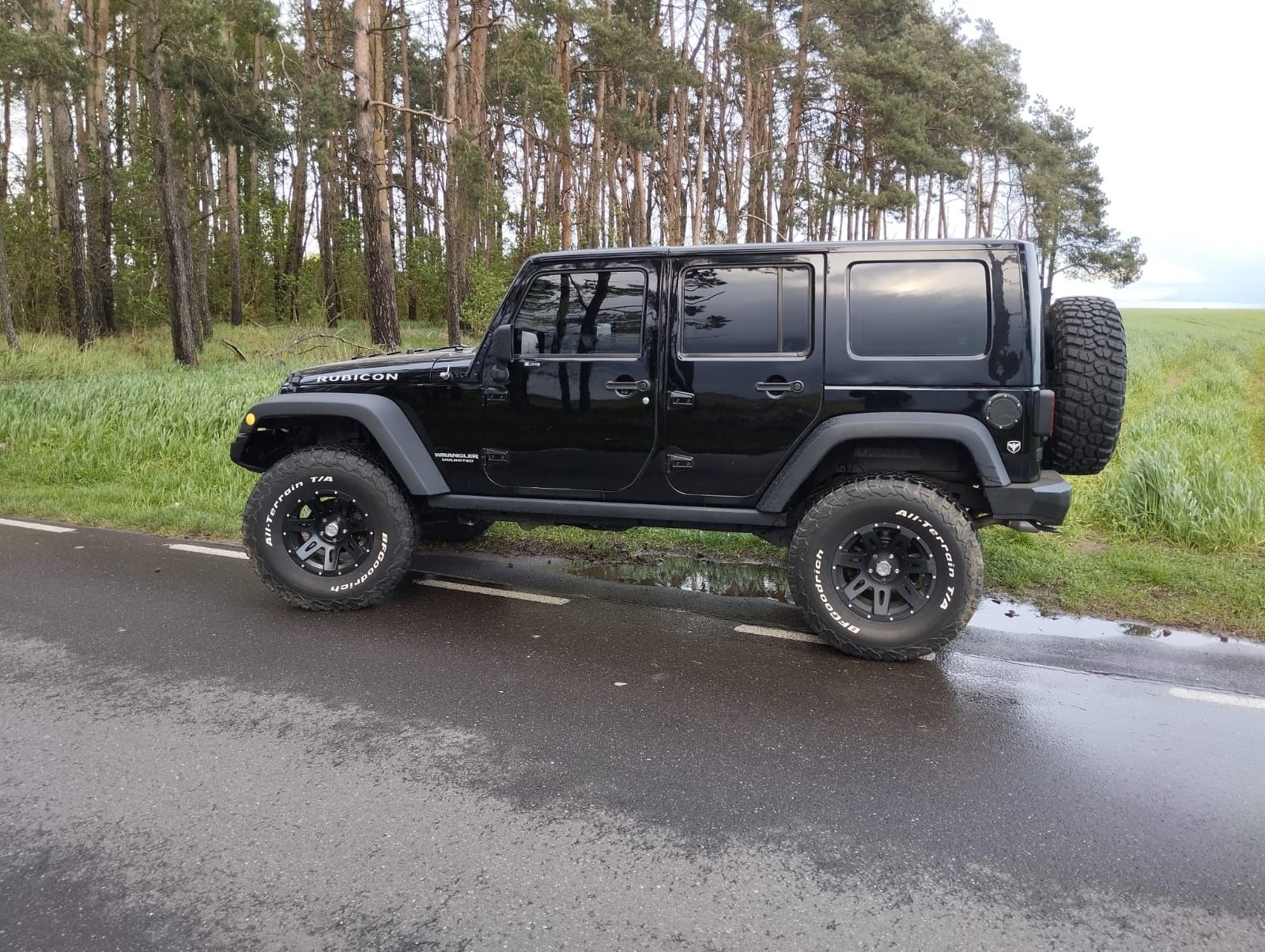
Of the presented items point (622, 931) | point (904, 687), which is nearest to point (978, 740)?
point (904, 687)

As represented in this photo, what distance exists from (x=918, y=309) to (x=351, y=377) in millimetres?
3340

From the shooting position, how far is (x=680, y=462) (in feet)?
16.9

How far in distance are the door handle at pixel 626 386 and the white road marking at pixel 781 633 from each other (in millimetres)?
1474

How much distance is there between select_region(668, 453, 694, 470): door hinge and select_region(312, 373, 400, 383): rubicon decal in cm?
175

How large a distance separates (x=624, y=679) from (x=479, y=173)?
17.4 m

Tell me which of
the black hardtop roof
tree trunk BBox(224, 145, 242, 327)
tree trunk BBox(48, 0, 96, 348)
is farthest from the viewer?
tree trunk BBox(224, 145, 242, 327)

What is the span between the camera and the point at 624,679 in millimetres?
4441

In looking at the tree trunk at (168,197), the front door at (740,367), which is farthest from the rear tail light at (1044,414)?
the tree trunk at (168,197)

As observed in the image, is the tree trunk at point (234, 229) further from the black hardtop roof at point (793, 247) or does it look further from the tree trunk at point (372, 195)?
the black hardtop roof at point (793, 247)

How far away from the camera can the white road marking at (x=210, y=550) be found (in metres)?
7.04

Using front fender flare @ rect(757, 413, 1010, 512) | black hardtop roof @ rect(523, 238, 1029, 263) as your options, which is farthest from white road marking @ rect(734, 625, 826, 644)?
black hardtop roof @ rect(523, 238, 1029, 263)

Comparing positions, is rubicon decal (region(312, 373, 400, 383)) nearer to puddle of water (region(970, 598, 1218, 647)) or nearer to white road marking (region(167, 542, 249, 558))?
white road marking (region(167, 542, 249, 558))

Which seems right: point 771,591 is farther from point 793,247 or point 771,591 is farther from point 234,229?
point 234,229

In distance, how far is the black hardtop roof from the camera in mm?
4754
